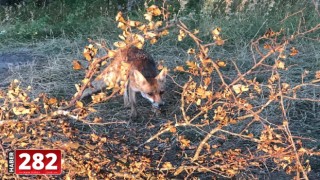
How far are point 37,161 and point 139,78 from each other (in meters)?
2.40

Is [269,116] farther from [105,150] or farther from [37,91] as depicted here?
[37,91]

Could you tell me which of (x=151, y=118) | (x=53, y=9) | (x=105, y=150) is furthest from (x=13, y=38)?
(x=105, y=150)

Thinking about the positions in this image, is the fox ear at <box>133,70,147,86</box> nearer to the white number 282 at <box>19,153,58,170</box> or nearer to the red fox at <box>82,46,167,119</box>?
the red fox at <box>82,46,167,119</box>

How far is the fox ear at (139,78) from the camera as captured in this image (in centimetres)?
606

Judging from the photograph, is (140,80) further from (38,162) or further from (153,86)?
(38,162)

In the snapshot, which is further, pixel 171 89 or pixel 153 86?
pixel 171 89

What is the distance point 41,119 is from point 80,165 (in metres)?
0.47

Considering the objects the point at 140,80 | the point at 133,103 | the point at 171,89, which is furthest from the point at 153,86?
the point at 171,89

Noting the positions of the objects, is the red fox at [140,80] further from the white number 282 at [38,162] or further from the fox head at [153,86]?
the white number 282 at [38,162]

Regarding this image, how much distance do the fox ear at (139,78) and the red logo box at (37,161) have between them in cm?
233

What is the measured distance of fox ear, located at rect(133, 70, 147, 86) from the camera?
19.9 feet

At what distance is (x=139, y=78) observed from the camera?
6.09 m

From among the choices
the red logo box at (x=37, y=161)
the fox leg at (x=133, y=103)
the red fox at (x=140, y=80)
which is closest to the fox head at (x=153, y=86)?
the red fox at (x=140, y=80)

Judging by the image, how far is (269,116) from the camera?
6082 millimetres
